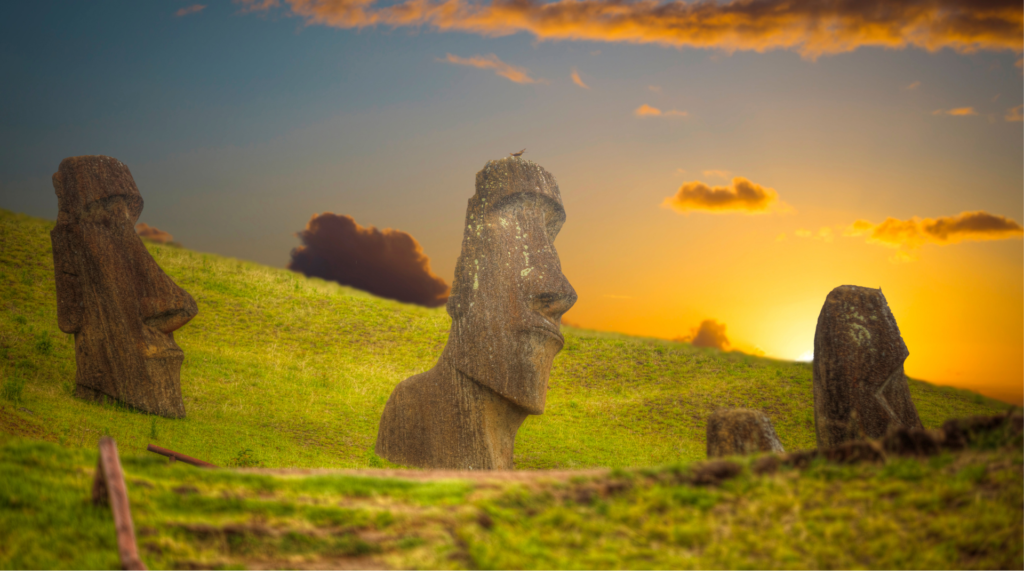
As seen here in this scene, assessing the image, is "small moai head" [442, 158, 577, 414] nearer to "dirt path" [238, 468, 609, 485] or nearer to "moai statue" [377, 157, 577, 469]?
"moai statue" [377, 157, 577, 469]

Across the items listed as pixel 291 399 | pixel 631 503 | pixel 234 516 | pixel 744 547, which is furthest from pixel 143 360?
pixel 744 547

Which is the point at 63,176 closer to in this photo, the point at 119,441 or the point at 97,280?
the point at 97,280

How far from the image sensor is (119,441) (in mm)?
11672

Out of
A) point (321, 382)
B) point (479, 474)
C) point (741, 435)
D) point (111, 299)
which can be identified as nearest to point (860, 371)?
point (741, 435)

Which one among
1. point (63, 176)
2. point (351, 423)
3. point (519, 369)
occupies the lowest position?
point (351, 423)

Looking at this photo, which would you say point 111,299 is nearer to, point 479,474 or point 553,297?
point 553,297

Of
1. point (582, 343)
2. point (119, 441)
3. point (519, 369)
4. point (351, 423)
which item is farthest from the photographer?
point (582, 343)

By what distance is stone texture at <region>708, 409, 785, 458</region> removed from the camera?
8078 mm

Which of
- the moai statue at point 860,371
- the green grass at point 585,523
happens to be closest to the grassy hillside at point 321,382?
the moai statue at point 860,371

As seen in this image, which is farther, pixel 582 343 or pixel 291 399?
pixel 582 343

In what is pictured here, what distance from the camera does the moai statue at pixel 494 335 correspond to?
434 inches

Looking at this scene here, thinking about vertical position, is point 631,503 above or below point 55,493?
above

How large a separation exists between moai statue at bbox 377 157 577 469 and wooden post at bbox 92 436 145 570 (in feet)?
20.2

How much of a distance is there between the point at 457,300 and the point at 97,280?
323 inches
